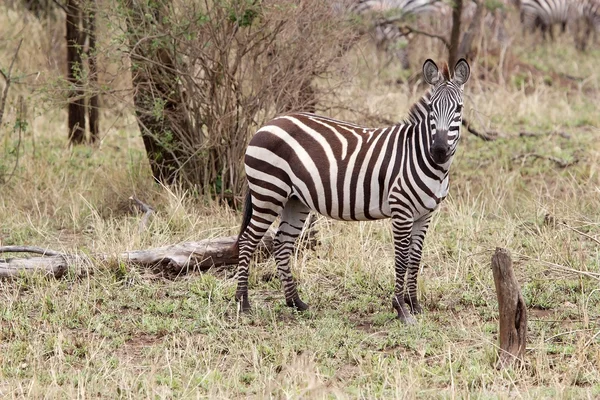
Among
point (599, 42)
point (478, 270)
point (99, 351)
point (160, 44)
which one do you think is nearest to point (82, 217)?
point (160, 44)

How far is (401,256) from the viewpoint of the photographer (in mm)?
6531

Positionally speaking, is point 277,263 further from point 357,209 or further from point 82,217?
point 82,217

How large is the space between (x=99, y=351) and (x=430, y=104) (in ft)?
9.28

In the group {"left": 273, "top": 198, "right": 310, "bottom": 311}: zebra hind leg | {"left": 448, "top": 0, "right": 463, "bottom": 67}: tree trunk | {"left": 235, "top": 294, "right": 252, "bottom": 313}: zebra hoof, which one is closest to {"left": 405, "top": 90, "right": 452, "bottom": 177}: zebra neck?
{"left": 273, "top": 198, "right": 310, "bottom": 311}: zebra hind leg

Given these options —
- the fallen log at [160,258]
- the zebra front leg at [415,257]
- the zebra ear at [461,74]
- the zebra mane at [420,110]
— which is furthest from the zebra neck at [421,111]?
the fallen log at [160,258]

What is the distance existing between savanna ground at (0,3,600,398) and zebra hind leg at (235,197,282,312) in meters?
0.11

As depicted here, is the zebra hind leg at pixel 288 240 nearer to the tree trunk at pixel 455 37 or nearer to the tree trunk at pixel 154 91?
the tree trunk at pixel 154 91

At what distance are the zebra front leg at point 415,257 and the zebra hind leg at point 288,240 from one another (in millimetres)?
860

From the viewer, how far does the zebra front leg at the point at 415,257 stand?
262 inches

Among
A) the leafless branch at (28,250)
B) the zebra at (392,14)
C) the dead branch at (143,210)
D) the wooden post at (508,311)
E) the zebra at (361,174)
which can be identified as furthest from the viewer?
the zebra at (392,14)

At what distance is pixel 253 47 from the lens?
8.66 metres

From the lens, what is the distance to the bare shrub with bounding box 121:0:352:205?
846 cm

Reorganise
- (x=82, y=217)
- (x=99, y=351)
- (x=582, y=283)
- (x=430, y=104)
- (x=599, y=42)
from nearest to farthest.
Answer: (x=99, y=351) < (x=430, y=104) < (x=582, y=283) < (x=82, y=217) < (x=599, y=42)

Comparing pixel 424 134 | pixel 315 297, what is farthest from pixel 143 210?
pixel 424 134
